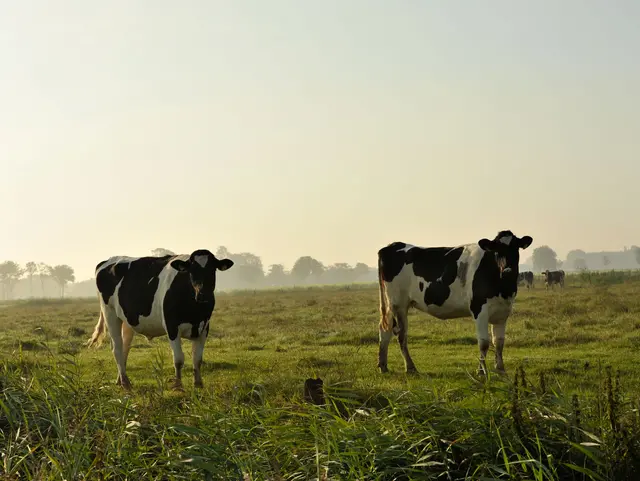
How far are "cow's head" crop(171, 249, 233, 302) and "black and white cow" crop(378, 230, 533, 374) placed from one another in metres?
3.82

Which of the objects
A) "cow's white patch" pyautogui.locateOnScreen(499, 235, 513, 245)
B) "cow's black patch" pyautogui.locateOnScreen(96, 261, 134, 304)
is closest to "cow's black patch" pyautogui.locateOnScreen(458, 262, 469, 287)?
"cow's white patch" pyautogui.locateOnScreen(499, 235, 513, 245)

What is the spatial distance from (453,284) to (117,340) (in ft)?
22.3

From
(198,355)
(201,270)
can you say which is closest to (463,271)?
(201,270)

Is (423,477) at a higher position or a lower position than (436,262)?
lower

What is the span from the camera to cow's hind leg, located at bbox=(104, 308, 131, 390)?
44.4 feet

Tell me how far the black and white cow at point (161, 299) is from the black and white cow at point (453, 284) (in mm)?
3751

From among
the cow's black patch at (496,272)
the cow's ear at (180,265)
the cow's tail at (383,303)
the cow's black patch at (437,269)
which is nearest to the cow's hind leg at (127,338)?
the cow's ear at (180,265)

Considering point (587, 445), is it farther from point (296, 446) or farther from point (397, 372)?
point (397, 372)

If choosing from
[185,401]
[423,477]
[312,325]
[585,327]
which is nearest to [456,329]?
[585,327]

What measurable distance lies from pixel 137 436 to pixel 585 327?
1674 centimetres

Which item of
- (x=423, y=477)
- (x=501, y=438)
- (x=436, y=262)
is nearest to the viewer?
(x=423, y=477)

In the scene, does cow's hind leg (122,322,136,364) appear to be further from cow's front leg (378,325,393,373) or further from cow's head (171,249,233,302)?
cow's front leg (378,325,393,373)

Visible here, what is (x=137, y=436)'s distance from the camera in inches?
231

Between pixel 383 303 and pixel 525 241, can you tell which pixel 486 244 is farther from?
pixel 383 303
